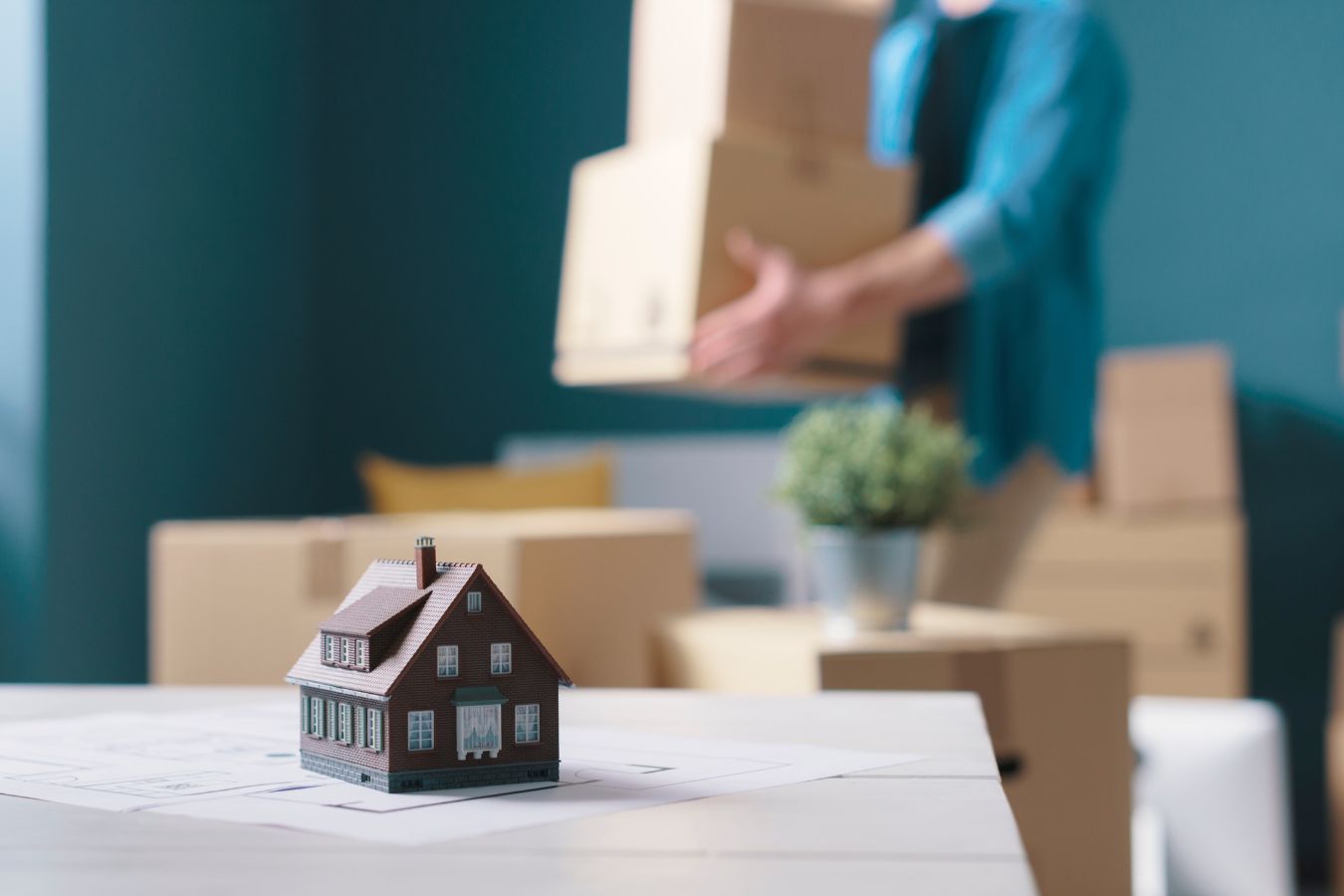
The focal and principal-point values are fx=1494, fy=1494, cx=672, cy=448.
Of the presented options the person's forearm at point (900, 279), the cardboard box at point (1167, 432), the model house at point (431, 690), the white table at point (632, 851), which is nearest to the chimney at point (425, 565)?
the model house at point (431, 690)

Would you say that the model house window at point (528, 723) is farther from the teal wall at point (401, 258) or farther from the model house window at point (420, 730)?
the teal wall at point (401, 258)

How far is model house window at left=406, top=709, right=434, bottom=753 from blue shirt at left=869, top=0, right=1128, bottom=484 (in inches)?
46.4

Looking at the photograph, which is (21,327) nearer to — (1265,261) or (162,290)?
(162,290)

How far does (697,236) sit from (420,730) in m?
1.12

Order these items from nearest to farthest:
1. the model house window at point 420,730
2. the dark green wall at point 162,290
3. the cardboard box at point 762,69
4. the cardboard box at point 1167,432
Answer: the model house window at point 420,730
the cardboard box at point 762,69
the dark green wall at point 162,290
the cardboard box at point 1167,432

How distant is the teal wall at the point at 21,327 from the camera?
2.50 m

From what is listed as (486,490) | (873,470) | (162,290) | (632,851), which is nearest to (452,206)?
(162,290)

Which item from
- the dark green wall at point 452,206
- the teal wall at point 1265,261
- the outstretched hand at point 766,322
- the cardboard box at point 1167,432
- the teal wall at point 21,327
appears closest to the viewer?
the outstretched hand at point 766,322

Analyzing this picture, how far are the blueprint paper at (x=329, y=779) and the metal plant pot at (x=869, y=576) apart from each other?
69 centimetres

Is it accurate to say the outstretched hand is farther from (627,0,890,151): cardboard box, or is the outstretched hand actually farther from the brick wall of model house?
the brick wall of model house

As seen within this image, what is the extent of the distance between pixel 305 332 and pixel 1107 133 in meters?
2.45

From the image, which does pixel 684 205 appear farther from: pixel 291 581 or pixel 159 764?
pixel 159 764

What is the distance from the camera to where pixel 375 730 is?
0.53 metres

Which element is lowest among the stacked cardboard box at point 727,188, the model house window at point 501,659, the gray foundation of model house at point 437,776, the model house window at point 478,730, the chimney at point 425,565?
the gray foundation of model house at point 437,776
